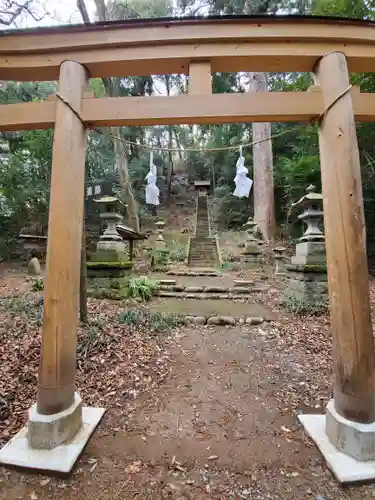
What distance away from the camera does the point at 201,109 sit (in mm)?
1988

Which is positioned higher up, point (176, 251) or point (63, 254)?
point (176, 251)

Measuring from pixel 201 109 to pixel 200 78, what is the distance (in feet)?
0.98

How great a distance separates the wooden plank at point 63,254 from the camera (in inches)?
71.7

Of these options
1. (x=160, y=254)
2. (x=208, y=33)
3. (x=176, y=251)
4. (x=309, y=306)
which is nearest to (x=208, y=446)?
(x=208, y=33)

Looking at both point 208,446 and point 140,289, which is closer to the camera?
point 208,446

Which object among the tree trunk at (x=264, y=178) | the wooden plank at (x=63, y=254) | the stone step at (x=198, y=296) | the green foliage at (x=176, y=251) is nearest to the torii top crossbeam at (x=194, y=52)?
the wooden plank at (x=63, y=254)

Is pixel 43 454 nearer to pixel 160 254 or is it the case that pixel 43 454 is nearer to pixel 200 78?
pixel 200 78

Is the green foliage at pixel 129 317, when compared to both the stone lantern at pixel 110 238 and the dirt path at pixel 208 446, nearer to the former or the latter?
the dirt path at pixel 208 446

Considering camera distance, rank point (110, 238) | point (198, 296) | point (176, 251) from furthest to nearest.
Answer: point (176, 251), point (198, 296), point (110, 238)

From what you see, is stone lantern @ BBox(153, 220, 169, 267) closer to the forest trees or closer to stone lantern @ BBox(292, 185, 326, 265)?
the forest trees

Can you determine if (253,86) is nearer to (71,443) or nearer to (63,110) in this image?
(63,110)

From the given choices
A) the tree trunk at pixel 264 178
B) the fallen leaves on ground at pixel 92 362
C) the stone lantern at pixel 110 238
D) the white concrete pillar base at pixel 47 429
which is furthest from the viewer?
the tree trunk at pixel 264 178

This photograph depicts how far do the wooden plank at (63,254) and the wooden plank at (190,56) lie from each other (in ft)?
0.54

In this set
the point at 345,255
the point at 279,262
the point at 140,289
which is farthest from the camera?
the point at 279,262
